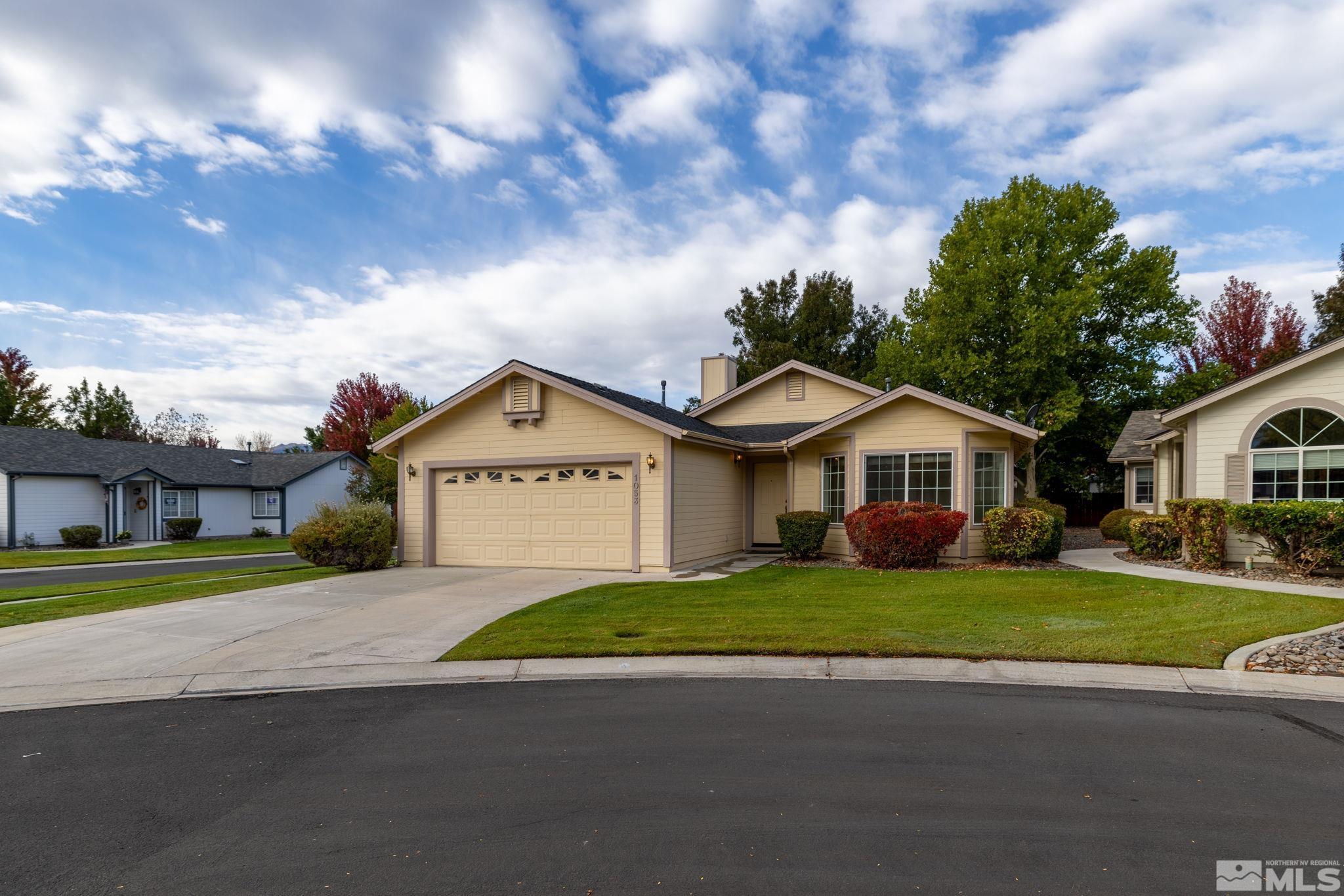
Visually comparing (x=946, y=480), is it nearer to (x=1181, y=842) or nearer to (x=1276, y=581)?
(x=1276, y=581)

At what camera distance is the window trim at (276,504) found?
34.2 m

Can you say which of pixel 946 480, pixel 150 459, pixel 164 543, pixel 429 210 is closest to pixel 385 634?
pixel 946 480

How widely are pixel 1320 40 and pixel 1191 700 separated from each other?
1318 centimetres

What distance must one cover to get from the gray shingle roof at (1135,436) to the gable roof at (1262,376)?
10.3 meters

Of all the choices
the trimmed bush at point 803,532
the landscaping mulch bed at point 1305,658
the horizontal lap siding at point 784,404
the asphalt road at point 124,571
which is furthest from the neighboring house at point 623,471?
the landscaping mulch bed at point 1305,658

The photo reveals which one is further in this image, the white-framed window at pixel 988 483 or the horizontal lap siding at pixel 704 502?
the white-framed window at pixel 988 483

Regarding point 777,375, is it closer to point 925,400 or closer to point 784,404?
point 784,404

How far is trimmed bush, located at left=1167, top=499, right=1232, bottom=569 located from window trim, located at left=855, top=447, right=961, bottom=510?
419 cm

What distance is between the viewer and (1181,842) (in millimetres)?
3510

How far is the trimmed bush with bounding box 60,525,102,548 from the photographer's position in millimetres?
27281

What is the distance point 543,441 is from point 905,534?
8.04 m

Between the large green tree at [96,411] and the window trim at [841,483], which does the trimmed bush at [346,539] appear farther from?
the large green tree at [96,411]

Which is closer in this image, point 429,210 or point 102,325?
point 429,210

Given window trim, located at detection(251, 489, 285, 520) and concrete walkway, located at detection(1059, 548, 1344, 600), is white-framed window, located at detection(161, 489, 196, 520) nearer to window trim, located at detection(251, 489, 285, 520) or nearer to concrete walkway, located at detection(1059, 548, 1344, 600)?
window trim, located at detection(251, 489, 285, 520)
